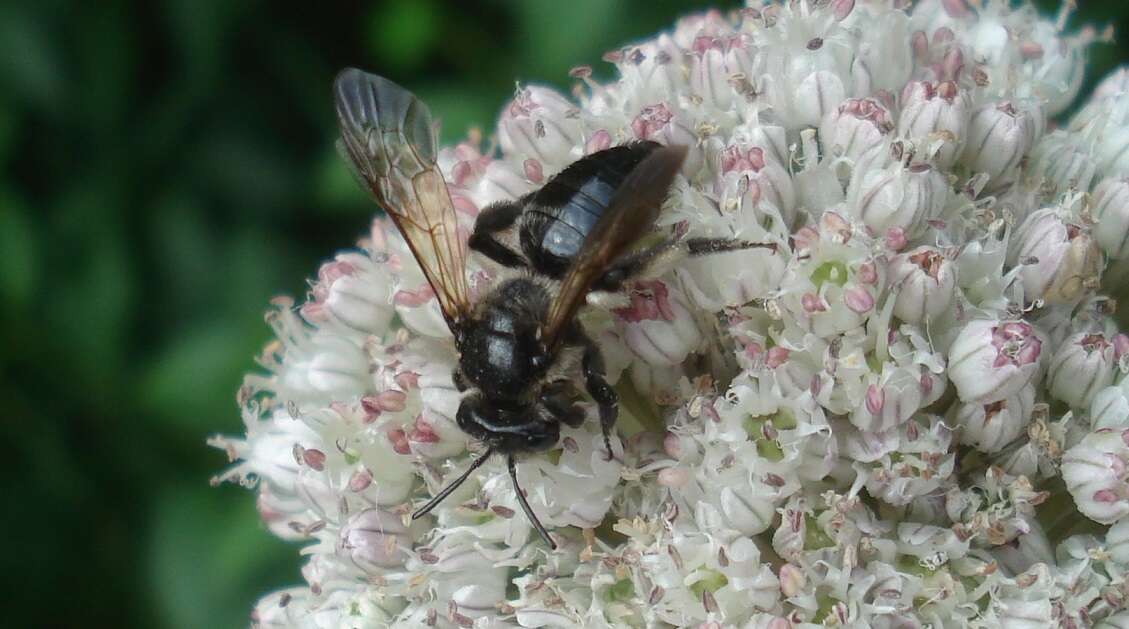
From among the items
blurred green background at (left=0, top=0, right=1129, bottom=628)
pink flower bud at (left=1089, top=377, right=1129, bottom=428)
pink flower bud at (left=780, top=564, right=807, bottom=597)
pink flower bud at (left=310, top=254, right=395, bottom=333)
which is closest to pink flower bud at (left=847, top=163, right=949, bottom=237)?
pink flower bud at (left=1089, top=377, right=1129, bottom=428)

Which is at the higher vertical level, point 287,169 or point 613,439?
point 287,169

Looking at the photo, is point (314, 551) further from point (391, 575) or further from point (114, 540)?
point (114, 540)

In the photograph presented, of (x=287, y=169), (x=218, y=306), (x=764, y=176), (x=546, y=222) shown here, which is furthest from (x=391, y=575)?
(x=287, y=169)

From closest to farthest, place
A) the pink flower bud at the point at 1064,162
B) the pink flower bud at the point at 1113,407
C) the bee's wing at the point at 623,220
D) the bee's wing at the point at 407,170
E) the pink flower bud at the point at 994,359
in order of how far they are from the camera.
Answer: the bee's wing at the point at 623,220
the pink flower bud at the point at 994,359
the pink flower bud at the point at 1113,407
the bee's wing at the point at 407,170
the pink flower bud at the point at 1064,162

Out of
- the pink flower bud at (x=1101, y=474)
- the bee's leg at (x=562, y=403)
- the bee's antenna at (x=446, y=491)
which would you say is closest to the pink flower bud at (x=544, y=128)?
the bee's leg at (x=562, y=403)

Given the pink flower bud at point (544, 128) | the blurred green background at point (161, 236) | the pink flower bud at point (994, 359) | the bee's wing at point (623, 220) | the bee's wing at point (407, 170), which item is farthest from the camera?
the blurred green background at point (161, 236)

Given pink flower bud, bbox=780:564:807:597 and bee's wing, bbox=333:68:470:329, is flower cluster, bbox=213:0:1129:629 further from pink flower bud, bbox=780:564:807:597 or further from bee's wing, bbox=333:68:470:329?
bee's wing, bbox=333:68:470:329

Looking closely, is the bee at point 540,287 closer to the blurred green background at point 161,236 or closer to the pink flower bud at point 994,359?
the pink flower bud at point 994,359
